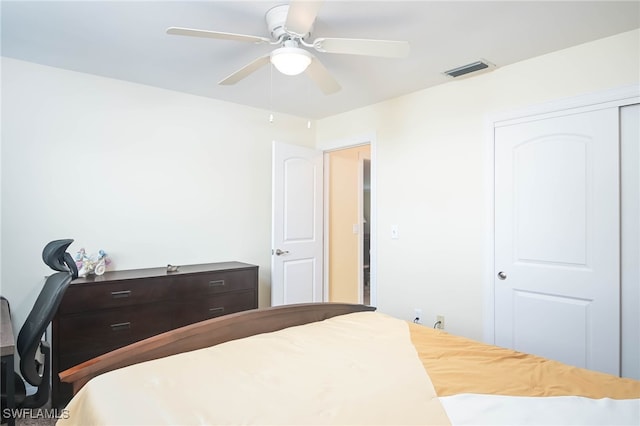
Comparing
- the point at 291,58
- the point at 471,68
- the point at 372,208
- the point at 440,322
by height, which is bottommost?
the point at 440,322

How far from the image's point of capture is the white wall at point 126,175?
2.61 meters

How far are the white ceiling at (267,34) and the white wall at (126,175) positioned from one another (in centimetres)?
25

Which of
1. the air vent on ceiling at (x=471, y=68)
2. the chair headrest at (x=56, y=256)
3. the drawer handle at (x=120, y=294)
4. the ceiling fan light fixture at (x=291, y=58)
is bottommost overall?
the drawer handle at (x=120, y=294)

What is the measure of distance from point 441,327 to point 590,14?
2348 mm

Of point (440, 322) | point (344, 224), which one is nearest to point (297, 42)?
point (440, 322)

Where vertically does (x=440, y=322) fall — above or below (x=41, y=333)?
below

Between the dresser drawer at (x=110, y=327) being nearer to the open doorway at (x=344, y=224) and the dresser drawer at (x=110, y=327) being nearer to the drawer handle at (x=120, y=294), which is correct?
the drawer handle at (x=120, y=294)

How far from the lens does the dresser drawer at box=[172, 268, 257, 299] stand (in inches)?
113

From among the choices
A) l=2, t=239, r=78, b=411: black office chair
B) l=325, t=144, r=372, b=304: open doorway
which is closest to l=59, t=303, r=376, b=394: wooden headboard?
l=2, t=239, r=78, b=411: black office chair

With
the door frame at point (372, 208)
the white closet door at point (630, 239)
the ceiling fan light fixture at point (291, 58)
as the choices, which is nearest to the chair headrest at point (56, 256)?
the ceiling fan light fixture at point (291, 58)

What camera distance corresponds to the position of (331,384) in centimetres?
125

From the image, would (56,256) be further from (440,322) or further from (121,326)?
(440,322)

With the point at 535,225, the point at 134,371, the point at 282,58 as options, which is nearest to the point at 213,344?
the point at 134,371

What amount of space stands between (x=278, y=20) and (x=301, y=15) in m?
0.42
